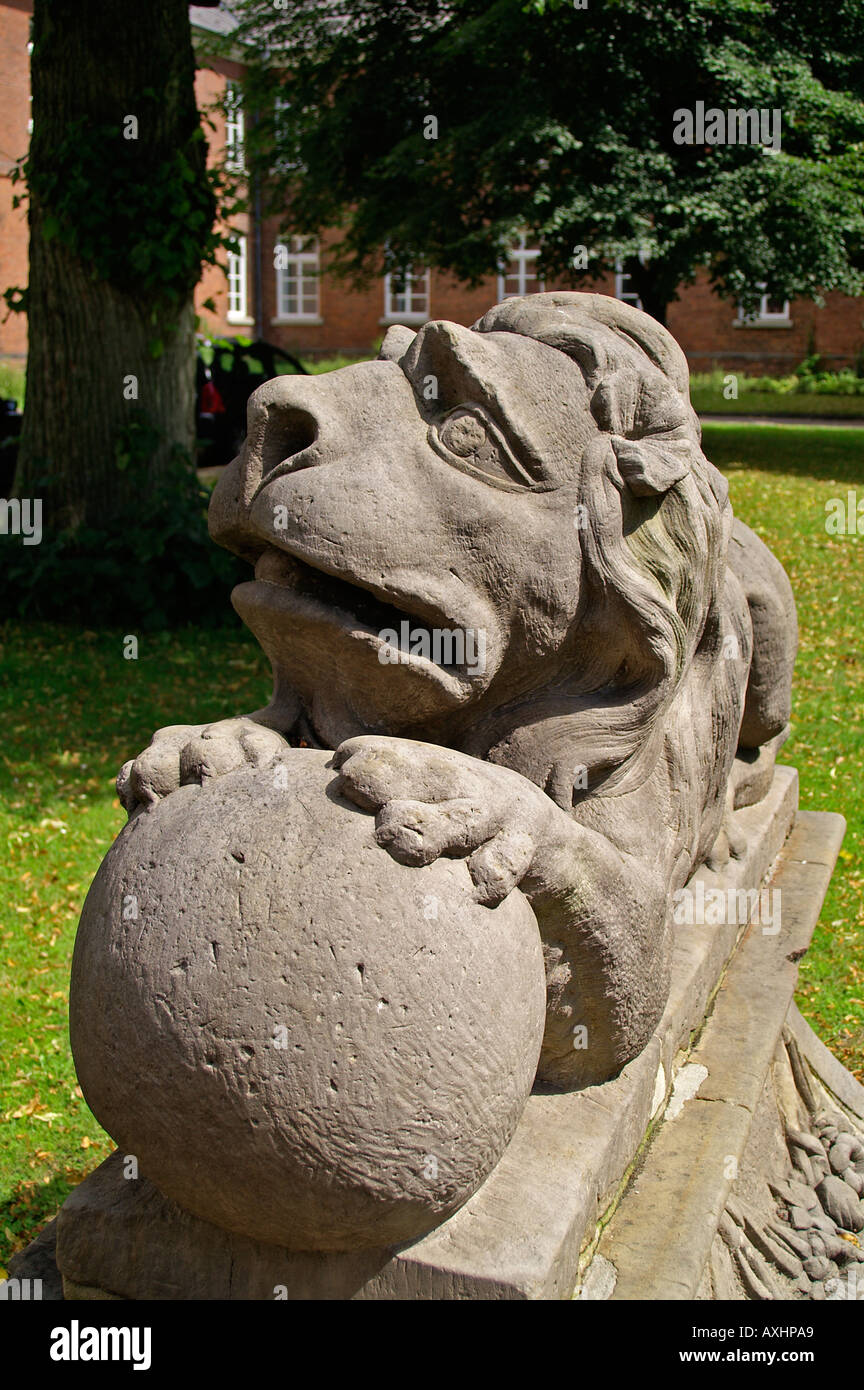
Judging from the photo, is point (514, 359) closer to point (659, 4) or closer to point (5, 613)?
point (5, 613)

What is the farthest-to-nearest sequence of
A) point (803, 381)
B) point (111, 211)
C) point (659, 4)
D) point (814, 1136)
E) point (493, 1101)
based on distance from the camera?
point (803, 381)
point (659, 4)
point (111, 211)
point (814, 1136)
point (493, 1101)

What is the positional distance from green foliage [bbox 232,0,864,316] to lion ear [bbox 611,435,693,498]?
1205cm

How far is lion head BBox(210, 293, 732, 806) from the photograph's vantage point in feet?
7.01

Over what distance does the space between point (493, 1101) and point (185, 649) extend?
22.3ft

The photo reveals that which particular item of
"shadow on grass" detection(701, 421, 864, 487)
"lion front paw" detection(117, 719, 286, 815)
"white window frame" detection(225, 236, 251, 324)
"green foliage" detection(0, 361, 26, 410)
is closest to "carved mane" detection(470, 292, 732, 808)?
"lion front paw" detection(117, 719, 286, 815)

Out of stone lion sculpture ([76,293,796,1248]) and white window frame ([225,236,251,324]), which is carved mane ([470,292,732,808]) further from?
white window frame ([225,236,251,324])

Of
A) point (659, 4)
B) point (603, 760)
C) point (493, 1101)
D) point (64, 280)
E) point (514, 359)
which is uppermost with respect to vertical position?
point (659, 4)

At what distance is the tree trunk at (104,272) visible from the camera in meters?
7.93

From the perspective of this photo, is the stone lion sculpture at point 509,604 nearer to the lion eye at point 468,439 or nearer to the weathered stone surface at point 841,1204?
the lion eye at point 468,439

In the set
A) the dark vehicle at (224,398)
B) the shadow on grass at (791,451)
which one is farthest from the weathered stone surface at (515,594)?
the dark vehicle at (224,398)

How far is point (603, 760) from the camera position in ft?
7.60

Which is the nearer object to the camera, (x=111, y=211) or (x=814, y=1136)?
(x=814, y=1136)

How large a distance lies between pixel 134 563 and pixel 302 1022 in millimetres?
7255

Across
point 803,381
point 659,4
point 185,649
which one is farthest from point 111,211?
point 803,381
